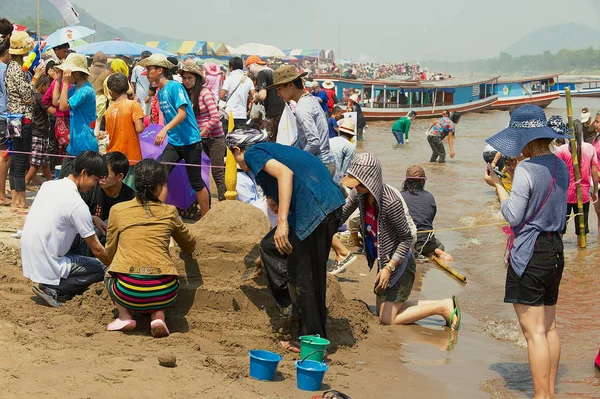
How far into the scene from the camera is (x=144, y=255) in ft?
18.5

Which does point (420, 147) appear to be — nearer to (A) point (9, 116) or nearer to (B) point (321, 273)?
(A) point (9, 116)

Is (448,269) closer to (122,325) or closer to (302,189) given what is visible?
(302,189)

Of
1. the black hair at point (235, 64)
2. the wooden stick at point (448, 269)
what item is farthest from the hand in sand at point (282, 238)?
the black hair at point (235, 64)

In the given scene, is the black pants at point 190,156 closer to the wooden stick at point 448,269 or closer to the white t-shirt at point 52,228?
the white t-shirt at point 52,228

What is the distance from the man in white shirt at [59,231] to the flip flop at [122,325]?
1.85ft

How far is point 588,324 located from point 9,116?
6836 mm

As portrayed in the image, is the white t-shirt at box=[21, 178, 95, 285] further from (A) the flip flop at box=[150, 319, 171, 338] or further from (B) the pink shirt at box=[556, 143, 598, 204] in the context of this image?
(B) the pink shirt at box=[556, 143, 598, 204]

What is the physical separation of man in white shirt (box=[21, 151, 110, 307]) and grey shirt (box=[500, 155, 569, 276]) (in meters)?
3.12

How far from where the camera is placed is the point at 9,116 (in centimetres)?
904

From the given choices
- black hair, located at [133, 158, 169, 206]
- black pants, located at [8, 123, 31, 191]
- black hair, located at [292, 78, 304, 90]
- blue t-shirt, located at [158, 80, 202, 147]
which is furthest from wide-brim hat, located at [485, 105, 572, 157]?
black pants, located at [8, 123, 31, 191]

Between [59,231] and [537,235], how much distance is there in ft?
11.9

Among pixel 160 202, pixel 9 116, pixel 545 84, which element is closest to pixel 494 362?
pixel 160 202

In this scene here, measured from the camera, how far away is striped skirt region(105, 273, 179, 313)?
5.59 meters

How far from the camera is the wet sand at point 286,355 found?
4500mm
